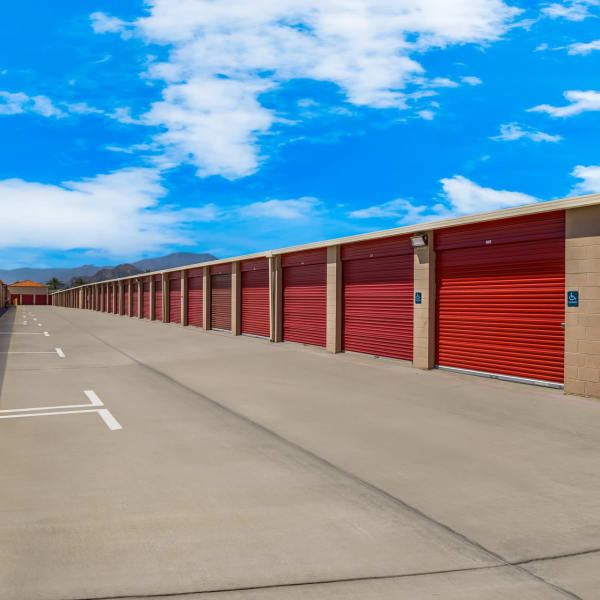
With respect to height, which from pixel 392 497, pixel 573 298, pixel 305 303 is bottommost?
pixel 392 497

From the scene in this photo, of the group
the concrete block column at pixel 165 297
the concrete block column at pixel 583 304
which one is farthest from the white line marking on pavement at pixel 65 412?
the concrete block column at pixel 165 297

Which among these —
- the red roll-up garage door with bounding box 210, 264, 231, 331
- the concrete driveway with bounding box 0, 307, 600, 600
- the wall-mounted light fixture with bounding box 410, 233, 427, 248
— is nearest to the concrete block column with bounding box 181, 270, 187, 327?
the red roll-up garage door with bounding box 210, 264, 231, 331

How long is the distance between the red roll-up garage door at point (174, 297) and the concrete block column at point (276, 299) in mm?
13948

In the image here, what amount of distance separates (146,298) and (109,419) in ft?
118

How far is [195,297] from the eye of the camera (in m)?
31.8

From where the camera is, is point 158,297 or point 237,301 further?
point 158,297

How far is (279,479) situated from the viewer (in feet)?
A: 17.6

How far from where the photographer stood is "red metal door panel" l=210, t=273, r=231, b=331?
26875 mm

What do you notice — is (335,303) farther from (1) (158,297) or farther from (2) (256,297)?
(1) (158,297)

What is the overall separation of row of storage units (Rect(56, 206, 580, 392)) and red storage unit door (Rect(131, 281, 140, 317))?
2315 centimetres

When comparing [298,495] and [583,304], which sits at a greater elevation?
[583,304]

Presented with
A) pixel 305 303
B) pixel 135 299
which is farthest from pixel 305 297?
pixel 135 299

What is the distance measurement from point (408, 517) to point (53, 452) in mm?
3963

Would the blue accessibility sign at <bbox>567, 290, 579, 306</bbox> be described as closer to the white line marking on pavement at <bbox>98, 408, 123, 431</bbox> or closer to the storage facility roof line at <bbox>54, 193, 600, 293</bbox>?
the storage facility roof line at <bbox>54, 193, 600, 293</bbox>
